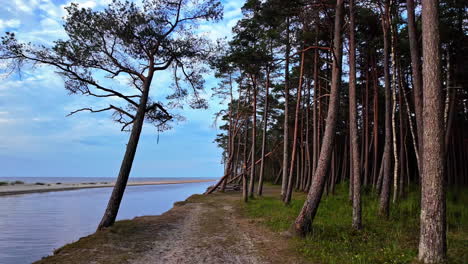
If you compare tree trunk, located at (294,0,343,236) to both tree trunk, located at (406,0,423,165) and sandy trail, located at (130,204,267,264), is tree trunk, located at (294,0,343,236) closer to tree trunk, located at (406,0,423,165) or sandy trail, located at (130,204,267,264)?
sandy trail, located at (130,204,267,264)

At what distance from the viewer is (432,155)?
A: 529 cm

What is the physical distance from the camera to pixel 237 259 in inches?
250

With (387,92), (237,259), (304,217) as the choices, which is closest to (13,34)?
(237,259)

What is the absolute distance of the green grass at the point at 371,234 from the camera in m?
6.02

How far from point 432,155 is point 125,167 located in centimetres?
904

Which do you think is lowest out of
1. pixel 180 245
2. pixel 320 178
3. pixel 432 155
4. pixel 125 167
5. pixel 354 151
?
pixel 180 245

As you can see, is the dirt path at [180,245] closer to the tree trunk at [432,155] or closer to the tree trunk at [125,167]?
Answer: the tree trunk at [125,167]

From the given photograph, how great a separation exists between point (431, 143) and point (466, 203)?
9.22m

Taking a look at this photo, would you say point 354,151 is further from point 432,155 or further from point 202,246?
point 202,246

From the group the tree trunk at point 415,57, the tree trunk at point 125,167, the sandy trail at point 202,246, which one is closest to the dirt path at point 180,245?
the sandy trail at point 202,246

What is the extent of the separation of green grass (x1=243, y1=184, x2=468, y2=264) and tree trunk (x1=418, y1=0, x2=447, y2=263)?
1.39 feet

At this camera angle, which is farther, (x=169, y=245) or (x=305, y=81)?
(x=305, y=81)

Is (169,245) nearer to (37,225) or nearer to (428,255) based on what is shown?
(428,255)

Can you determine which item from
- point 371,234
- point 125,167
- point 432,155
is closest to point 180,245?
point 125,167
